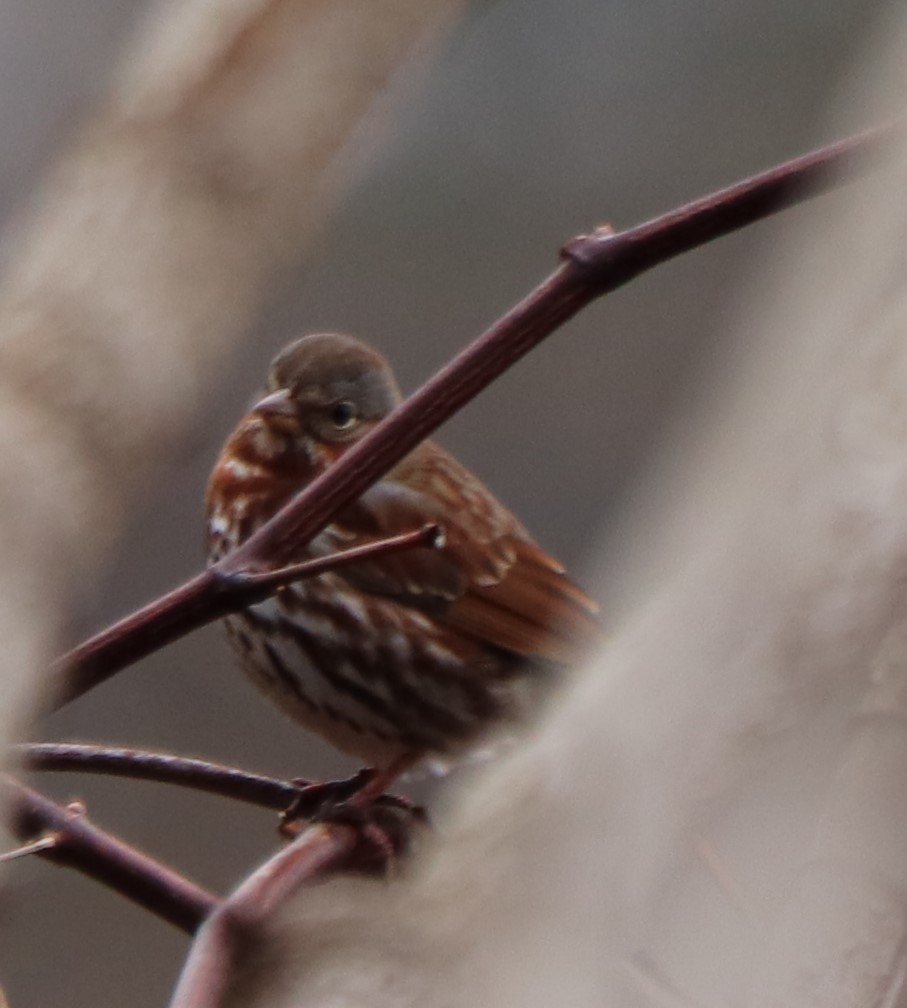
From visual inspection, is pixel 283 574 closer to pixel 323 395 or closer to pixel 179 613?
pixel 179 613

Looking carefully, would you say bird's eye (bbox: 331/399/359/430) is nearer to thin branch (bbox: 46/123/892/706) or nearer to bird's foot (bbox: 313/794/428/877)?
bird's foot (bbox: 313/794/428/877)

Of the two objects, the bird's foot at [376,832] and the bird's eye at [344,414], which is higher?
the bird's eye at [344,414]

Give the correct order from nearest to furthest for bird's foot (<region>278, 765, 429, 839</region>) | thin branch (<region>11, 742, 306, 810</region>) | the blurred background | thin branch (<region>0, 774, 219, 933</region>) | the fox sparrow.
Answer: thin branch (<region>0, 774, 219, 933</region>), thin branch (<region>11, 742, 306, 810</region>), bird's foot (<region>278, 765, 429, 839</region>), the fox sparrow, the blurred background

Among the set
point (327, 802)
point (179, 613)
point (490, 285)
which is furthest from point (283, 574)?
point (490, 285)

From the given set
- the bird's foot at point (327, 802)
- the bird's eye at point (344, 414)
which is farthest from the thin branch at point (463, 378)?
the bird's eye at point (344, 414)

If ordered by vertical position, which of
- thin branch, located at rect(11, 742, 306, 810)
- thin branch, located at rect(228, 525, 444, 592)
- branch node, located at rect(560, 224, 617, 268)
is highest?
branch node, located at rect(560, 224, 617, 268)

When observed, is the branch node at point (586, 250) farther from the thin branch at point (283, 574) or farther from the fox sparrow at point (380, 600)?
the fox sparrow at point (380, 600)

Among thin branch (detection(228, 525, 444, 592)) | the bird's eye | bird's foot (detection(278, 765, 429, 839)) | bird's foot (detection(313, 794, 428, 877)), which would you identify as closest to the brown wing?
the bird's eye
